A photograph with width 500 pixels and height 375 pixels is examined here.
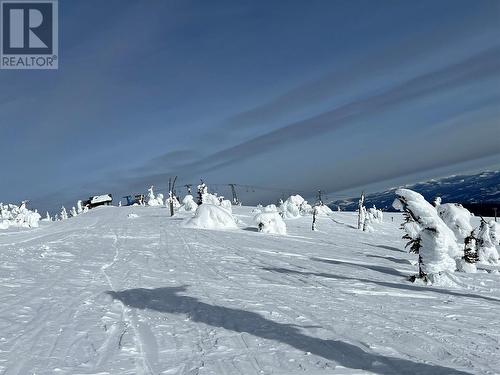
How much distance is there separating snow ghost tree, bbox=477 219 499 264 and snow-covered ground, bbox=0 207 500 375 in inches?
603

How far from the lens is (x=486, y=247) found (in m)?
31.5

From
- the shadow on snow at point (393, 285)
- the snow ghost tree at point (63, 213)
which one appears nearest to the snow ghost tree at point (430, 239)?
the shadow on snow at point (393, 285)

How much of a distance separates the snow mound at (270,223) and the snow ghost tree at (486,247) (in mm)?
16358

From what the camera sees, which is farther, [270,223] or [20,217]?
[20,217]

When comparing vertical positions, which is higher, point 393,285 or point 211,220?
point 211,220

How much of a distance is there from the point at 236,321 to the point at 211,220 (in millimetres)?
32596

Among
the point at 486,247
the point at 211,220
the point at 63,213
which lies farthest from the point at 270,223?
the point at 63,213

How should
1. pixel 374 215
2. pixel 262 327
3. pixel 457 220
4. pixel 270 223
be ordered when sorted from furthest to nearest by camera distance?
pixel 374 215 → pixel 270 223 → pixel 457 220 → pixel 262 327

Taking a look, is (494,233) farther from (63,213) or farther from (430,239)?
(63,213)

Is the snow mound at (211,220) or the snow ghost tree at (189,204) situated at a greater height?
the snow ghost tree at (189,204)

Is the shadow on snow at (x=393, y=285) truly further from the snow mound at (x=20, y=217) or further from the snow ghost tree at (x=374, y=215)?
the snow mound at (x=20, y=217)

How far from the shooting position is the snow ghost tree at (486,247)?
3133cm

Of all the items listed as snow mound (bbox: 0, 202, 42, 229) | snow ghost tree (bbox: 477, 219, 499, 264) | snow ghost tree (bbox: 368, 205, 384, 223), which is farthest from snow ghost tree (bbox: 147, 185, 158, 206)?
snow ghost tree (bbox: 477, 219, 499, 264)

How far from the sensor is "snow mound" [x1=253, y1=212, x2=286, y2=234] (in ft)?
130
